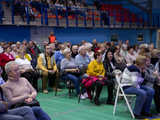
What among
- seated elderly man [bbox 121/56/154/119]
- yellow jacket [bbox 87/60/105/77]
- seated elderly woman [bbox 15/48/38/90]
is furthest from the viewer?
seated elderly woman [bbox 15/48/38/90]

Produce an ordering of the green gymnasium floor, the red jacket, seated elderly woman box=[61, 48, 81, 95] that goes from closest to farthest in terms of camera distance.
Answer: the green gymnasium floor < seated elderly woman box=[61, 48, 81, 95] < the red jacket

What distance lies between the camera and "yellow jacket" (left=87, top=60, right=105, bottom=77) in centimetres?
550

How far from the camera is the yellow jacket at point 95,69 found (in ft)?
18.0

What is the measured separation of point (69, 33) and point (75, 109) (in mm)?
9129

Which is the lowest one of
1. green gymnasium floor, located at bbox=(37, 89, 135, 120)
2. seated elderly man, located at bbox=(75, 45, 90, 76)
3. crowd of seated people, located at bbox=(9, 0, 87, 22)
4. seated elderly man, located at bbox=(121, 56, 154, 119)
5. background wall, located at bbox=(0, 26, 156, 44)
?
green gymnasium floor, located at bbox=(37, 89, 135, 120)

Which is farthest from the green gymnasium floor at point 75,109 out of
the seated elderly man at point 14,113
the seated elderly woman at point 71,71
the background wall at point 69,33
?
the background wall at point 69,33

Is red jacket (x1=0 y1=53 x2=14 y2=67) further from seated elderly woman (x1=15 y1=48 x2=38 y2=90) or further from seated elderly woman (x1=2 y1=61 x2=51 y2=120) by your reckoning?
seated elderly woman (x1=2 y1=61 x2=51 y2=120)

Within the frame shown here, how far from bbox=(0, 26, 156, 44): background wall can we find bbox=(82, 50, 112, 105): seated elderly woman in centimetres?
686

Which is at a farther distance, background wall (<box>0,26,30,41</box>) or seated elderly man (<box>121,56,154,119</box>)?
background wall (<box>0,26,30,41</box>)

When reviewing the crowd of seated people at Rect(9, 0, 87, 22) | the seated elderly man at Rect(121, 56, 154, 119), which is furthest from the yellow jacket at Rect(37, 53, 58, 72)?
the crowd of seated people at Rect(9, 0, 87, 22)

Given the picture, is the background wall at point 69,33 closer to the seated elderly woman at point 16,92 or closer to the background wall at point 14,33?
the background wall at point 14,33

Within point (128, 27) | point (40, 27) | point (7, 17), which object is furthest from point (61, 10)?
point (128, 27)

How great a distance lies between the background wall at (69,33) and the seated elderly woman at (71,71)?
589 cm

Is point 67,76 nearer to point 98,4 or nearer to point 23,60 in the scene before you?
point 23,60
